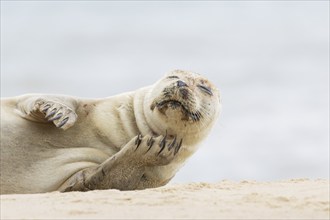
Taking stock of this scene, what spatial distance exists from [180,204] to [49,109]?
3.27 m

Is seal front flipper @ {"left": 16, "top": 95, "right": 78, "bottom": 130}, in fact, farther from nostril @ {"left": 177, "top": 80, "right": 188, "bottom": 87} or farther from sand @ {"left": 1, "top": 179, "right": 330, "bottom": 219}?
sand @ {"left": 1, "top": 179, "right": 330, "bottom": 219}

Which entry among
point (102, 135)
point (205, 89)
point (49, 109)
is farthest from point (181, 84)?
point (49, 109)

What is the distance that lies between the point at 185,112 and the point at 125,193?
2.26m

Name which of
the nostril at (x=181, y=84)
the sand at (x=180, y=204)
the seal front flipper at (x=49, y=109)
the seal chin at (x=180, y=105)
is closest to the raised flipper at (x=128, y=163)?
the seal chin at (x=180, y=105)

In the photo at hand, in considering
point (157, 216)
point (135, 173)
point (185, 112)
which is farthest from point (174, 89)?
point (157, 216)

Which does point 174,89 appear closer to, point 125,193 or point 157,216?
point 125,193

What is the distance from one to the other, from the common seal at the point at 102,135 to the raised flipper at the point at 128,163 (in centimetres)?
1

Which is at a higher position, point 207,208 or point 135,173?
point 207,208

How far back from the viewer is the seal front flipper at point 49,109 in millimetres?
9562

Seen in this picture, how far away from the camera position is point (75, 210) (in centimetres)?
657

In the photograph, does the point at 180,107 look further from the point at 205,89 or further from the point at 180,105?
the point at 205,89

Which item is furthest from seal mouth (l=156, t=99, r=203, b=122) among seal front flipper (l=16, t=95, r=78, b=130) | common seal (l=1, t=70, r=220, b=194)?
seal front flipper (l=16, t=95, r=78, b=130)

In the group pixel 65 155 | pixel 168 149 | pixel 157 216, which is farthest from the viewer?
pixel 65 155

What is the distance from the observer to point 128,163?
30.4 feet
